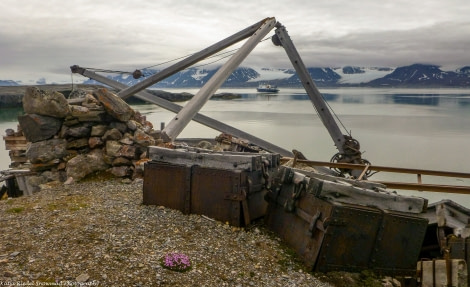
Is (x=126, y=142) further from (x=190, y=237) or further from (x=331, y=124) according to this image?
(x=331, y=124)

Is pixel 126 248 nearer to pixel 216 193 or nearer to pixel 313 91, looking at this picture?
pixel 216 193

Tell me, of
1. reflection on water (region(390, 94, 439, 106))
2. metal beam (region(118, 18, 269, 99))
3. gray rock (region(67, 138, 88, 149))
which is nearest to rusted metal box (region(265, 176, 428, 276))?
gray rock (region(67, 138, 88, 149))

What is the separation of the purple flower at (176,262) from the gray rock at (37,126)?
6.42 metres

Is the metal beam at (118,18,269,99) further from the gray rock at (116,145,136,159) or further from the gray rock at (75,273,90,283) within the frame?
the gray rock at (75,273,90,283)

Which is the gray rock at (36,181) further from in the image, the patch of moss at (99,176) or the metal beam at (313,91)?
the metal beam at (313,91)

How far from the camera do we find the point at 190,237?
616 cm

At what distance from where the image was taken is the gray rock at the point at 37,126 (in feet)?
32.0

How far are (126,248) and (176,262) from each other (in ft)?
2.90

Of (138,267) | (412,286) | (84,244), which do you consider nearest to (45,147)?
(84,244)

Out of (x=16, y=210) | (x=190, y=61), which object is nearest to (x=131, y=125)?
(x=16, y=210)

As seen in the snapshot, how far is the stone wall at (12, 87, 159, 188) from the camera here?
9734mm

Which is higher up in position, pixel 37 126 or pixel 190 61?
pixel 190 61

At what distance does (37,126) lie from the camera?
9758 millimetres

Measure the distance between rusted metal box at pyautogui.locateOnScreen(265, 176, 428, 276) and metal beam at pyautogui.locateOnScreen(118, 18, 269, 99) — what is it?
1001 cm
